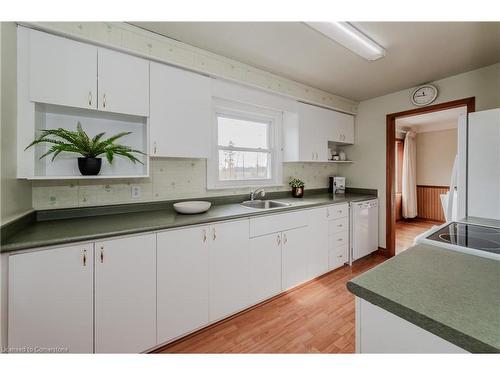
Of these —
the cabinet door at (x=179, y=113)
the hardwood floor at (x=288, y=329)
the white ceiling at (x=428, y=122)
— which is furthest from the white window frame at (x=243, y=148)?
the white ceiling at (x=428, y=122)

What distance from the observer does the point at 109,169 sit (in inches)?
70.5

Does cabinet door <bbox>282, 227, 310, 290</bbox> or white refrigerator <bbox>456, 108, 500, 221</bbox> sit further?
cabinet door <bbox>282, 227, 310, 290</bbox>

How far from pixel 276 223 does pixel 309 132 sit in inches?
55.8

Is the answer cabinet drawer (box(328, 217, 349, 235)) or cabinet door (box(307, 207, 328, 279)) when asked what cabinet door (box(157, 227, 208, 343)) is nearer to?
cabinet door (box(307, 207, 328, 279))

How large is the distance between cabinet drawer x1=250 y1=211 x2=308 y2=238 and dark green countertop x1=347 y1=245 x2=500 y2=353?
1.19 metres

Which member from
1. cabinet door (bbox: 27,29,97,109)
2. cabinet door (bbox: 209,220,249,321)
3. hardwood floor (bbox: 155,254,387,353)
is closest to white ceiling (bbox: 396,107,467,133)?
hardwood floor (bbox: 155,254,387,353)

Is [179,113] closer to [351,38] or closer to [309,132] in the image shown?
[351,38]

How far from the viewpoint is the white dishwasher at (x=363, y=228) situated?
9.48 ft

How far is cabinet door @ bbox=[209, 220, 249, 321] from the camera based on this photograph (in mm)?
1710

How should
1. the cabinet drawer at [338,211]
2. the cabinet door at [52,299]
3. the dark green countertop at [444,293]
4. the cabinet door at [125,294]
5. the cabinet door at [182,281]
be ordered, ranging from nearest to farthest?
1. the dark green countertop at [444,293]
2. the cabinet door at [52,299]
3. the cabinet door at [125,294]
4. the cabinet door at [182,281]
5. the cabinet drawer at [338,211]

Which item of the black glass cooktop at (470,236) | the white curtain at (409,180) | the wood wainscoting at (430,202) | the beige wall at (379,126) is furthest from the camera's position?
the white curtain at (409,180)

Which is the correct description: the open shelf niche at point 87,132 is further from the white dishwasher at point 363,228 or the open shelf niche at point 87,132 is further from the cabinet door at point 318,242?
the white dishwasher at point 363,228

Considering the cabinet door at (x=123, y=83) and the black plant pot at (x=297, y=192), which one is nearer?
the cabinet door at (x=123, y=83)

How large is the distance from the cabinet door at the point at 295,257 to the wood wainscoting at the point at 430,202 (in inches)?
187
